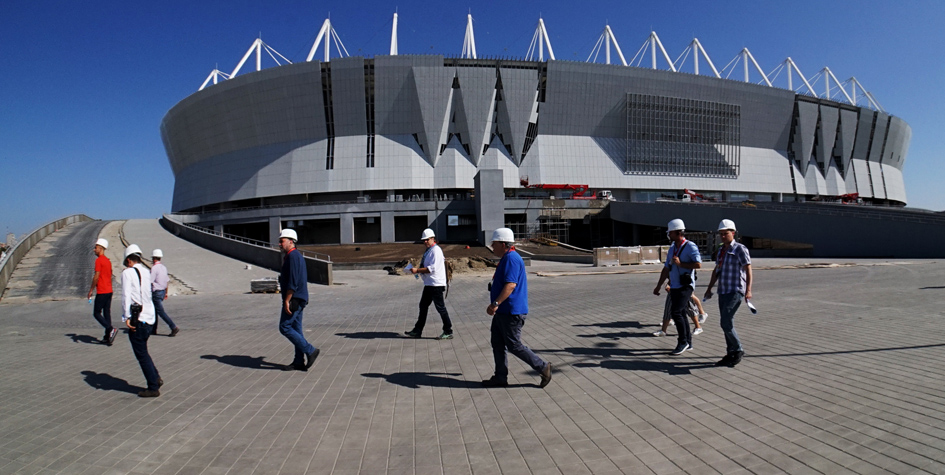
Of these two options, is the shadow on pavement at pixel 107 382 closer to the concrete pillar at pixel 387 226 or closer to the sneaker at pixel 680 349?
the sneaker at pixel 680 349

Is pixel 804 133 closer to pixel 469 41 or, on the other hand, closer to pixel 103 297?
pixel 469 41

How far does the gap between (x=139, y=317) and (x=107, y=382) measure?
1454 mm

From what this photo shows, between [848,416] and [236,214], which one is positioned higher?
[236,214]

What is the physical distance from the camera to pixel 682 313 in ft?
21.0

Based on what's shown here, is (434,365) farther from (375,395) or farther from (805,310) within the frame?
(805,310)

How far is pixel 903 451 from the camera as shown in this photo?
3.28 m

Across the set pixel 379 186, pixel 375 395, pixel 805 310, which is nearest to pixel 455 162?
pixel 379 186

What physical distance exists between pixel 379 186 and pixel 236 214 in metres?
15.6

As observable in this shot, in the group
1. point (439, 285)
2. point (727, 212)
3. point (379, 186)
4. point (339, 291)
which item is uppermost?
point (379, 186)

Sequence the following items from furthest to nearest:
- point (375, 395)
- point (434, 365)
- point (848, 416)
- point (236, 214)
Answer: point (236, 214)
point (434, 365)
point (375, 395)
point (848, 416)

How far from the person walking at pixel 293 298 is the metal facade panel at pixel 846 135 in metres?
81.7

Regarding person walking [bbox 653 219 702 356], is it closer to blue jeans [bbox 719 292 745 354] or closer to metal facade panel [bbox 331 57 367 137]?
blue jeans [bbox 719 292 745 354]

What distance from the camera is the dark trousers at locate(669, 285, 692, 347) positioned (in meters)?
6.37

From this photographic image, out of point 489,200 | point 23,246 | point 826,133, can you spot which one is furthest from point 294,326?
point 826,133
